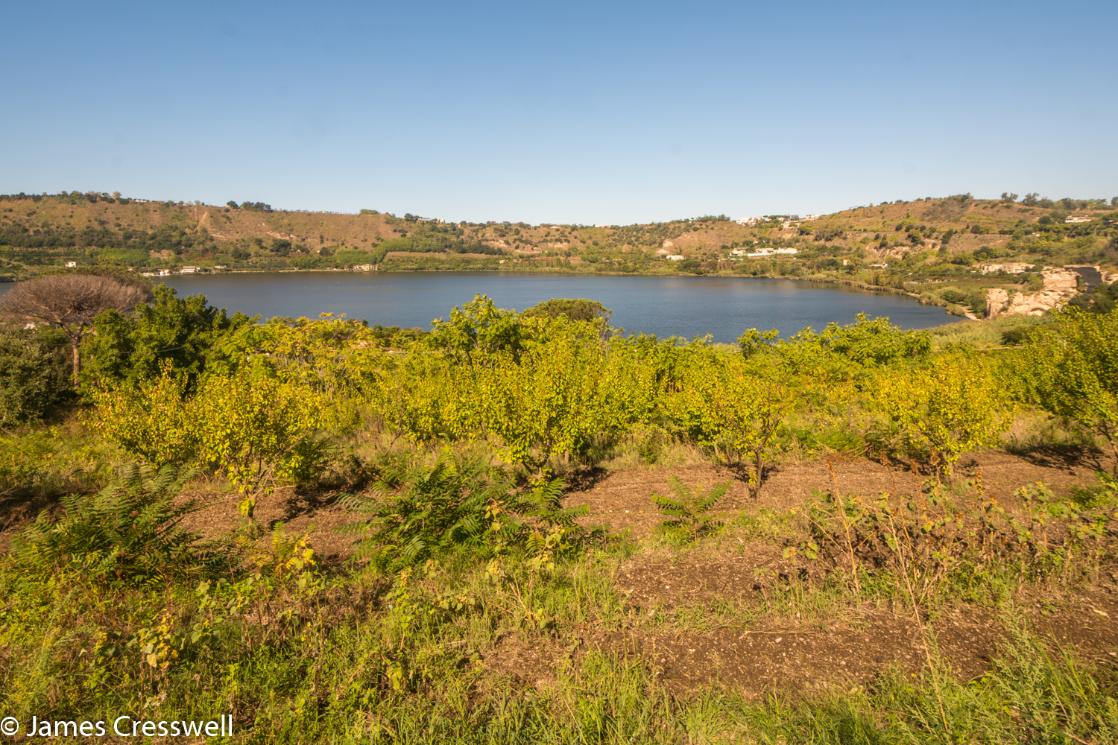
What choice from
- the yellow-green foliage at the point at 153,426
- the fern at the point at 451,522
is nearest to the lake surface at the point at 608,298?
the yellow-green foliage at the point at 153,426

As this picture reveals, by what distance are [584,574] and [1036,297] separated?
103 meters

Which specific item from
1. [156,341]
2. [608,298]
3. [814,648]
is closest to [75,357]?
[156,341]

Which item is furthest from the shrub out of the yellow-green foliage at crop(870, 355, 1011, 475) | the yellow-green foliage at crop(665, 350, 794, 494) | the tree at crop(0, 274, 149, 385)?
the tree at crop(0, 274, 149, 385)

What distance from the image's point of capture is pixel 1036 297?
78.4 meters

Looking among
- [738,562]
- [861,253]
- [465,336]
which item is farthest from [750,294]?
[738,562]

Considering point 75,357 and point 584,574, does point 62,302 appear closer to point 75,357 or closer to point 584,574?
point 75,357

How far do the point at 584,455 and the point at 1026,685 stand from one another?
1125 cm

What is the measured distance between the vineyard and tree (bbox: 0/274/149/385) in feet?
105

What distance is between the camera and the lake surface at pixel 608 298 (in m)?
95.4

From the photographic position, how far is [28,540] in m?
6.49

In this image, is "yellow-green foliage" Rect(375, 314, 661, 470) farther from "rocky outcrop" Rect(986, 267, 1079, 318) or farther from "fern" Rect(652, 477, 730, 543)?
"rocky outcrop" Rect(986, 267, 1079, 318)

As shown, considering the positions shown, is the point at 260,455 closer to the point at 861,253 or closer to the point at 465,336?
the point at 465,336

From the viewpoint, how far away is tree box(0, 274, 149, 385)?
36.2m

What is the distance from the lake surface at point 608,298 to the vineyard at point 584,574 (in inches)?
2654
